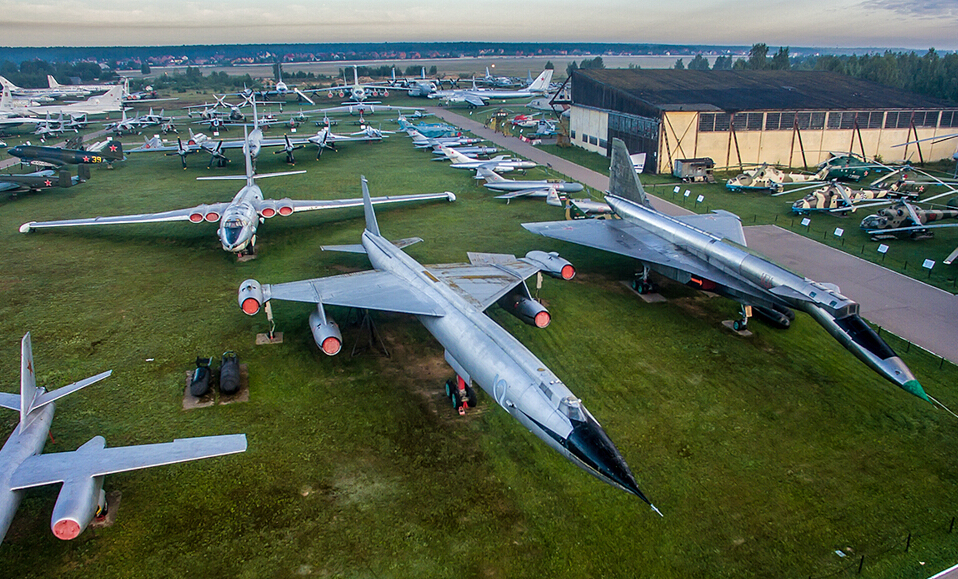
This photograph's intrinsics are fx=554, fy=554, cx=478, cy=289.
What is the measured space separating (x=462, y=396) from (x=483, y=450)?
2.08 meters

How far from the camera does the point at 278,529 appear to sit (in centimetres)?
1250

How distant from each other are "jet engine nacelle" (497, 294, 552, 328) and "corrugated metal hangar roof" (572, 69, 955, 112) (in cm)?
3629

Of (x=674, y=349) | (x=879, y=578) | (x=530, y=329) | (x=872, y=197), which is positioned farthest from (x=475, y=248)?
(x=872, y=197)

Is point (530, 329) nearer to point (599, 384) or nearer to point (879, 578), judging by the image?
point (599, 384)

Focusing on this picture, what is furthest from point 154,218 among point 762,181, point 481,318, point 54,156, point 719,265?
point 762,181

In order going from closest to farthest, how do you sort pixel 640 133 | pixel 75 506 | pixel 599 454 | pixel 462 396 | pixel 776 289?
pixel 75 506 → pixel 599 454 → pixel 462 396 → pixel 776 289 → pixel 640 133

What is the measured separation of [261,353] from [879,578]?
60.4 feet

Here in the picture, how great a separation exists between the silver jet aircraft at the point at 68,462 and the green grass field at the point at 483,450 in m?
1.47

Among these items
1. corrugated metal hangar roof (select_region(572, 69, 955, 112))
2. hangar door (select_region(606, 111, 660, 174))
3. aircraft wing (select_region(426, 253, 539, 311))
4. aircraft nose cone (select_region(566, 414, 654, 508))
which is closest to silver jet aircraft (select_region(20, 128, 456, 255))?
aircraft wing (select_region(426, 253, 539, 311))

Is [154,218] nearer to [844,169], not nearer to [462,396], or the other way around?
[462,396]

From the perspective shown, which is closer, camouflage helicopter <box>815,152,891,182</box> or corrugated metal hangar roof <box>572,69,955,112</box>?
camouflage helicopter <box>815,152,891,182</box>

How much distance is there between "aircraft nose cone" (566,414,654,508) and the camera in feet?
35.0

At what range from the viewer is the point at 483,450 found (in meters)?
15.1

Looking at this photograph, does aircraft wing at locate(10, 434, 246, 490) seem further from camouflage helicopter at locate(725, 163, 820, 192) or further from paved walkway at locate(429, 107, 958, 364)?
camouflage helicopter at locate(725, 163, 820, 192)
